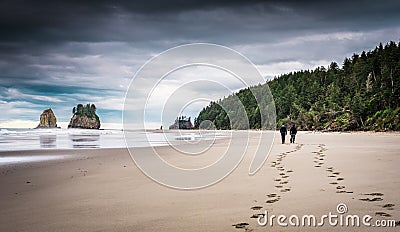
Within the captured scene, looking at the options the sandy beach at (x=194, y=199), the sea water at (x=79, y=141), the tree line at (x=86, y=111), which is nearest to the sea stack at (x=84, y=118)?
the tree line at (x=86, y=111)

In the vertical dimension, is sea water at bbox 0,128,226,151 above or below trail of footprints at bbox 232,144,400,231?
above

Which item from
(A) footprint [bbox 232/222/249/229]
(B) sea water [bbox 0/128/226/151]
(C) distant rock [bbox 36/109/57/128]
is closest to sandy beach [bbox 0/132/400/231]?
(A) footprint [bbox 232/222/249/229]

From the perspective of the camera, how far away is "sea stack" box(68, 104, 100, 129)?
151875mm

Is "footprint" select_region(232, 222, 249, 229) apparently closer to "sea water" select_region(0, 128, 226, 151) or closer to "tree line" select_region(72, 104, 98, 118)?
"sea water" select_region(0, 128, 226, 151)

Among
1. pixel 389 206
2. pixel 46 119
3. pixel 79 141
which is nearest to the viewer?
pixel 389 206

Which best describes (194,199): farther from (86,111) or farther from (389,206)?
(86,111)

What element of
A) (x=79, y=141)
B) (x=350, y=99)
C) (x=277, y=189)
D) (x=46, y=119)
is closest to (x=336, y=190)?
(x=277, y=189)

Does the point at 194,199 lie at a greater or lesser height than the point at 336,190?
lesser

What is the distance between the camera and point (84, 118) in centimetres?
15300

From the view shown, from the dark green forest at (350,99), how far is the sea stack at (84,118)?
60657 millimetres

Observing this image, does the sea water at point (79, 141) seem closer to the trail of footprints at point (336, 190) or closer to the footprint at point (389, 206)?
the trail of footprints at point (336, 190)

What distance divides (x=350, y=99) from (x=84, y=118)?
120 m

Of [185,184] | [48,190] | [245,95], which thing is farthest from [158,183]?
[245,95]

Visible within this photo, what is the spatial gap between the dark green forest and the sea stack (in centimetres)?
6066
